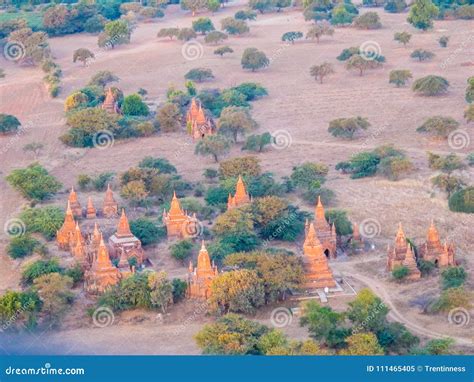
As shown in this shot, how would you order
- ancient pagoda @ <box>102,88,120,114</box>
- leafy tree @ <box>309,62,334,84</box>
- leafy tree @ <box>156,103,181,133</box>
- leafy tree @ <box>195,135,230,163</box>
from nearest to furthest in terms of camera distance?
leafy tree @ <box>195,135,230,163</box>, leafy tree @ <box>156,103,181,133</box>, ancient pagoda @ <box>102,88,120,114</box>, leafy tree @ <box>309,62,334,84</box>

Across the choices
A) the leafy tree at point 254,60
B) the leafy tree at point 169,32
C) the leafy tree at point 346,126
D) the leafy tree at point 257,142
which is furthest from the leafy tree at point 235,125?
the leafy tree at point 169,32

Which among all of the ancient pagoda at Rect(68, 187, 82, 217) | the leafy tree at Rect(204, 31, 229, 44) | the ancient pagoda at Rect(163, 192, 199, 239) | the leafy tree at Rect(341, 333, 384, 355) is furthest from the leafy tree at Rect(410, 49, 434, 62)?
the leafy tree at Rect(341, 333, 384, 355)

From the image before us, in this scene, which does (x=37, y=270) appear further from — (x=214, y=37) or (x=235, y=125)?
(x=214, y=37)

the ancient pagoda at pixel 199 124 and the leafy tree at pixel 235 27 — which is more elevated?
the ancient pagoda at pixel 199 124

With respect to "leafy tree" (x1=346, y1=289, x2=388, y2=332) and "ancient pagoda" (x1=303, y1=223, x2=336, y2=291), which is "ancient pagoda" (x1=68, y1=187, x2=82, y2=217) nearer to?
"ancient pagoda" (x1=303, y1=223, x2=336, y2=291)

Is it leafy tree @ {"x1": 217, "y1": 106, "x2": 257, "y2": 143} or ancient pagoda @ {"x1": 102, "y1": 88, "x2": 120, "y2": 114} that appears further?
ancient pagoda @ {"x1": 102, "y1": 88, "x2": 120, "y2": 114}

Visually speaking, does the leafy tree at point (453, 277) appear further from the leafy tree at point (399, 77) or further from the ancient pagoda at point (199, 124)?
the leafy tree at point (399, 77)

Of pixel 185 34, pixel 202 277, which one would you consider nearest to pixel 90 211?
pixel 202 277
